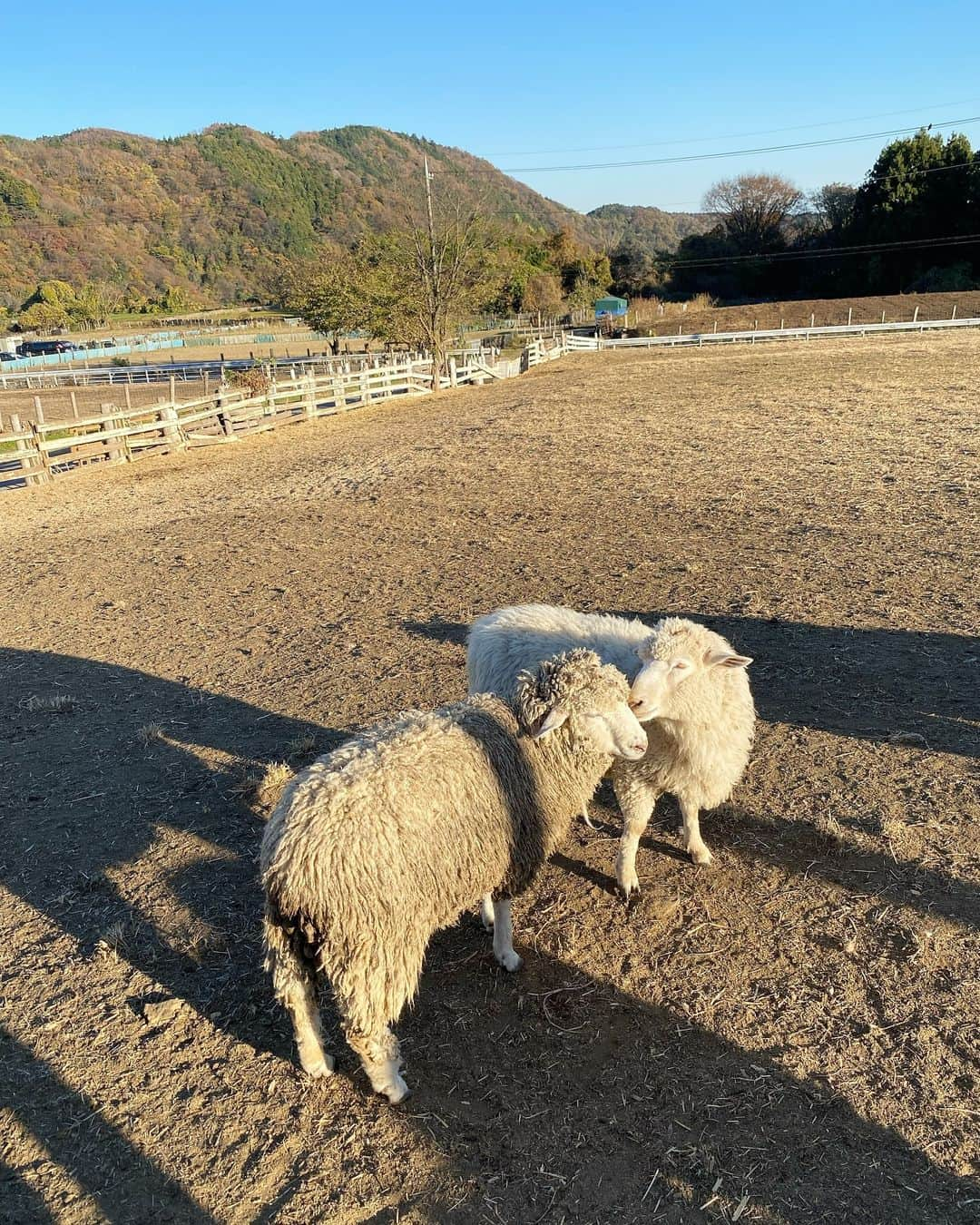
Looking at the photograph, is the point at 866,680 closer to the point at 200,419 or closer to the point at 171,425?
the point at 171,425

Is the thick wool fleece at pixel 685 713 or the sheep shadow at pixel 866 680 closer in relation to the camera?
the thick wool fleece at pixel 685 713

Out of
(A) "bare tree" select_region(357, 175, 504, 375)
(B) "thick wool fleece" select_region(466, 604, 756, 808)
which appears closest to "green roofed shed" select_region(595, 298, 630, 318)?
(A) "bare tree" select_region(357, 175, 504, 375)

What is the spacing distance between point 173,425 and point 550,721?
61.0 ft

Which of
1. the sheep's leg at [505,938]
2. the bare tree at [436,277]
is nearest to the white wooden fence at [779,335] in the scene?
the bare tree at [436,277]

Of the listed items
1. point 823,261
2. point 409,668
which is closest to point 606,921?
point 409,668

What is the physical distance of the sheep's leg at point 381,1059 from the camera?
284cm

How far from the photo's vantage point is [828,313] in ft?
167

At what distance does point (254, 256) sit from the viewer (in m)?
138

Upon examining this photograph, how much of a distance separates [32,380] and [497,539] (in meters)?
56.0

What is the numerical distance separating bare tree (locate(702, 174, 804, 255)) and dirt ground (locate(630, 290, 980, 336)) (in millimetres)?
22911

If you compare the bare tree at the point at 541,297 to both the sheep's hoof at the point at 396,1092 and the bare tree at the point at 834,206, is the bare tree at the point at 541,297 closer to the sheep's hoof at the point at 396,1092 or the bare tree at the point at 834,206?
the bare tree at the point at 834,206

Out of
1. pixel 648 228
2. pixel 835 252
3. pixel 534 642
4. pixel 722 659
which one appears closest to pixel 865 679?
pixel 722 659

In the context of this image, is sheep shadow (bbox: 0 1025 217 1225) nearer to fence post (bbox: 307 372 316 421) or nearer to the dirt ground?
fence post (bbox: 307 372 316 421)

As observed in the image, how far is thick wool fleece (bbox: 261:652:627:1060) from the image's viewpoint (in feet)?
9.12
